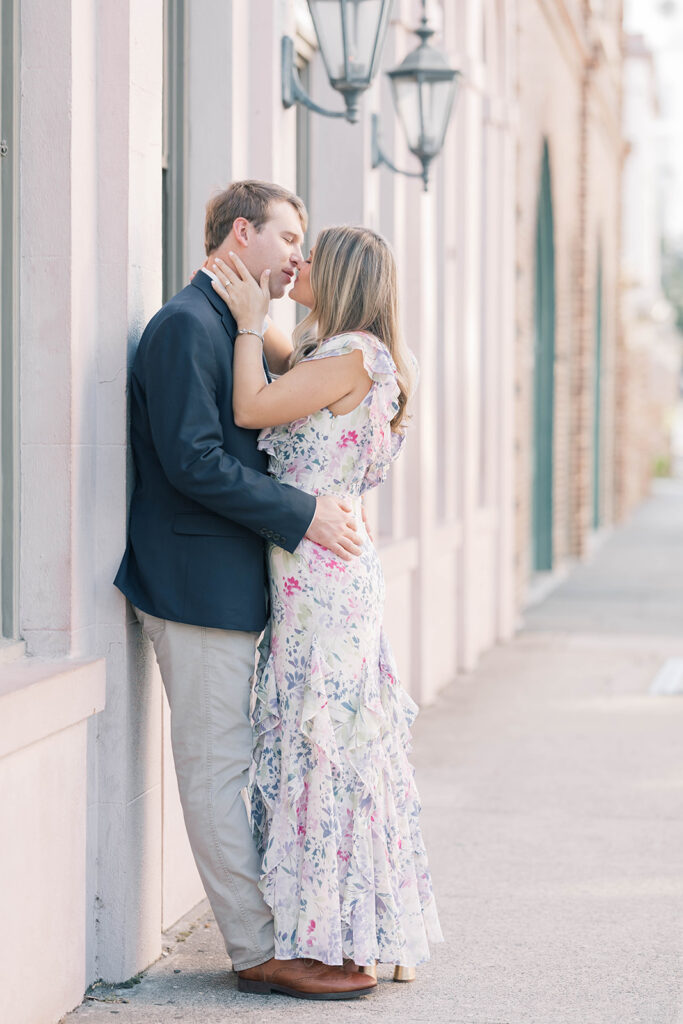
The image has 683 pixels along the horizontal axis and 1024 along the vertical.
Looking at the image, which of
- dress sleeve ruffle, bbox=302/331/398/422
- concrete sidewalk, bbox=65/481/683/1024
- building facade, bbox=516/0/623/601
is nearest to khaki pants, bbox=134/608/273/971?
concrete sidewalk, bbox=65/481/683/1024

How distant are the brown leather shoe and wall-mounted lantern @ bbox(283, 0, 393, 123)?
10.6 ft

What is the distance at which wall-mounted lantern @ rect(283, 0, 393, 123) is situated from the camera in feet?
18.7

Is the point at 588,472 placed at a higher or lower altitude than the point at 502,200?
lower

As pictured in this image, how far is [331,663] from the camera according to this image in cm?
404

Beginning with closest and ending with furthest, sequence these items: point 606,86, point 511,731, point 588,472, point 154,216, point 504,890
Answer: point 154,216, point 504,890, point 511,731, point 588,472, point 606,86

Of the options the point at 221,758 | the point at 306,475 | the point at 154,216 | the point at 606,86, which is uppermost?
the point at 606,86

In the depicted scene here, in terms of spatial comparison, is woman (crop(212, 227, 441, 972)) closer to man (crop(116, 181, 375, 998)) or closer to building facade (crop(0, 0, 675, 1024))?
man (crop(116, 181, 375, 998))

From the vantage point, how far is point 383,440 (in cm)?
413

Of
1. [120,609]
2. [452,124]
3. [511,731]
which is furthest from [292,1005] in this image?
[452,124]

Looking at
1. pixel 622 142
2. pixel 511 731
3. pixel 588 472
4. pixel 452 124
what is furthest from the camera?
pixel 622 142

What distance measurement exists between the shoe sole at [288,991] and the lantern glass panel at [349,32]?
3350 mm

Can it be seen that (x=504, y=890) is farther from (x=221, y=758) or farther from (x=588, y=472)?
(x=588, y=472)

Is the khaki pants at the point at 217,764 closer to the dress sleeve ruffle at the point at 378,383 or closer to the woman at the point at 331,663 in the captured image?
the woman at the point at 331,663

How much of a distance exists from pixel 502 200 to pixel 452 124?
5.35 ft
